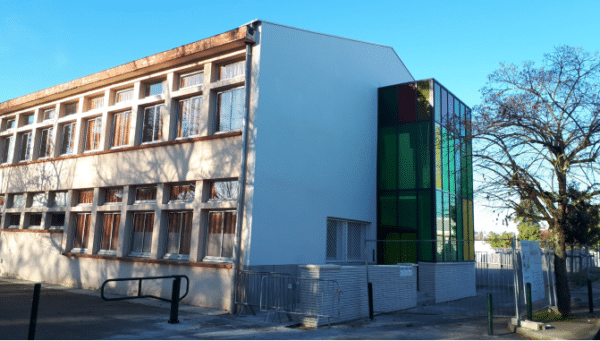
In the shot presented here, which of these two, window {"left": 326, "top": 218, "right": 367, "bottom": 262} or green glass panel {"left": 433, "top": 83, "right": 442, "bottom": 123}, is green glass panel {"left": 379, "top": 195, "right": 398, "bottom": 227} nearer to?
window {"left": 326, "top": 218, "right": 367, "bottom": 262}

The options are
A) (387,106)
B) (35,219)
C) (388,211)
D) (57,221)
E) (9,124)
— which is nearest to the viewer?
(388,211)

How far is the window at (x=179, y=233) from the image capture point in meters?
15.1

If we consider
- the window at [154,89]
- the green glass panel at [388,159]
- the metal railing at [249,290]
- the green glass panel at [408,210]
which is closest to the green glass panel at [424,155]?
the green glass panel at [408,210]

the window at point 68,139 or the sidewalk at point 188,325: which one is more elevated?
the window at point 68,139

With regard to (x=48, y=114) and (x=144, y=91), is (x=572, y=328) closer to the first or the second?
(x=144, y=91)

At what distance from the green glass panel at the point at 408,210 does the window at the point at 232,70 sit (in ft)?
26.0

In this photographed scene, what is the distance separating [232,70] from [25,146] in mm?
14259

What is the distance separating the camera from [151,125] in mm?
Answer: 17188

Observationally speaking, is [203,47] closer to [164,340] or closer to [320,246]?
[320,246]

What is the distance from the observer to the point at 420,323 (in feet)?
38.4

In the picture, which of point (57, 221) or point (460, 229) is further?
point (57, 221)

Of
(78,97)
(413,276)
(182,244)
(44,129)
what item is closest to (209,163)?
(182,244)

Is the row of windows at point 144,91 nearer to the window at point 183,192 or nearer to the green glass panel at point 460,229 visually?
the window at point 183,192

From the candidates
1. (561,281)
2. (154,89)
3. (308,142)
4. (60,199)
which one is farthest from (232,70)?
(561,281)
